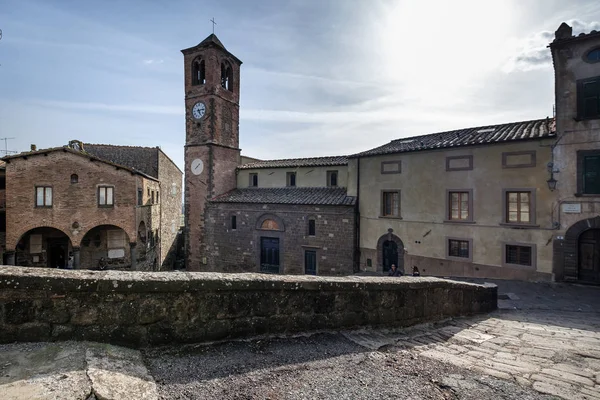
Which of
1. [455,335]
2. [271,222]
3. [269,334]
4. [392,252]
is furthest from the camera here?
[271,222]

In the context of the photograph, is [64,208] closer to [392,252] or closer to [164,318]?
[392,252]

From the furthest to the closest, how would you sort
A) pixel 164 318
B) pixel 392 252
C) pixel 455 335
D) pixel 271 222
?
1. pixel 271 222
2. pixel 392 252
3. pixel 455 335
4. pixel 164 318

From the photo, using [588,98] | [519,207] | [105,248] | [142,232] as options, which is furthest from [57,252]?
[588,98]

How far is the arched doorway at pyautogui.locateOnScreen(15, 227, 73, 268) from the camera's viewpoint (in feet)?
73.6

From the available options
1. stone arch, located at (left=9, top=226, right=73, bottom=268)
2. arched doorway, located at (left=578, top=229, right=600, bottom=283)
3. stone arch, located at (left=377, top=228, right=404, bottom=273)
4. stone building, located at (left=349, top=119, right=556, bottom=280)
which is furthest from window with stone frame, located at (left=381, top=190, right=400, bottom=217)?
stone arch, located at (left=9, top=226, right=73, bottom=268)

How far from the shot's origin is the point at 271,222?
2323 centimetres

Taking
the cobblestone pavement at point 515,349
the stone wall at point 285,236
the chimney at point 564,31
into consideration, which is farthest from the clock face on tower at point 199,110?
the cobblestone pavement at point 515,349

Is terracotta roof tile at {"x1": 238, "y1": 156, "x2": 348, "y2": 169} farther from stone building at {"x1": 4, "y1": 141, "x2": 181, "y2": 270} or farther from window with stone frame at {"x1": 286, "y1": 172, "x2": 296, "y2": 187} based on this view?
stone building at {"x1": 4, "y1": 141, "x2": 181, "y2": 270}

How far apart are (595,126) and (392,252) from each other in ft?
35.4

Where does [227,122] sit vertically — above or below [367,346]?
above

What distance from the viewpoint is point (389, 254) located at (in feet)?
63.7

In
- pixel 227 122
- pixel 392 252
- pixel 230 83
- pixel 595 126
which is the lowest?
pixel 392 252

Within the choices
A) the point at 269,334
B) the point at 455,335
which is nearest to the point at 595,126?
the point at 455,335

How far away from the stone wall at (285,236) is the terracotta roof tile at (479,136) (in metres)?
4.70
